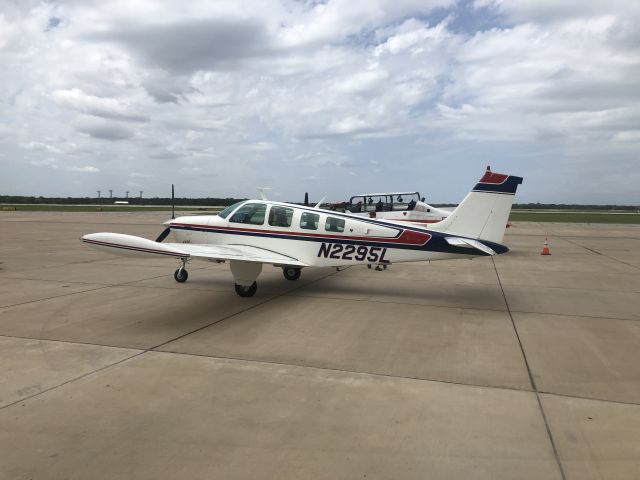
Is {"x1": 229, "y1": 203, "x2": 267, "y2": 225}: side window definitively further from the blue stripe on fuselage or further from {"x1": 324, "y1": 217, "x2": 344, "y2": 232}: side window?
{"x1": 324, "y1": 217, "x2": 344, "y2": 232}: side window

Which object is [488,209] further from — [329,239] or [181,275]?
[181,275]

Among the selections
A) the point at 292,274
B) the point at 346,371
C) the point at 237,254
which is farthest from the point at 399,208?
the point at 346,371

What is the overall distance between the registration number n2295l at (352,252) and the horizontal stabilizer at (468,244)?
143cm

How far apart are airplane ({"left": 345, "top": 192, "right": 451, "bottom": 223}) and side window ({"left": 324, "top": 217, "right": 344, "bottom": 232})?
1051 cm

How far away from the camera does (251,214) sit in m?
10.7

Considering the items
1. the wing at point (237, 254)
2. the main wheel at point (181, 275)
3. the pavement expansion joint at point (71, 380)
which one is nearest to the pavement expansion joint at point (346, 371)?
the pavement expansion joint at point (71, 380)

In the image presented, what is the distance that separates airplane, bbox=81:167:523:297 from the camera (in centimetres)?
984

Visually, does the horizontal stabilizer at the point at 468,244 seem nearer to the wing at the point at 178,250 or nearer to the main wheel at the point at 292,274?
the wing at the point at 178,250

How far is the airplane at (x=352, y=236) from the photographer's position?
984 cm

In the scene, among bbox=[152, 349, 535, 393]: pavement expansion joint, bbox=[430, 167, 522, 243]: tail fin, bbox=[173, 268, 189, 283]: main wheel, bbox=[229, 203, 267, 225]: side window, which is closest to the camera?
bbox=[152, 349, 535, 393]: pavement expansion joint

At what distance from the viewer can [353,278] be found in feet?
42.0

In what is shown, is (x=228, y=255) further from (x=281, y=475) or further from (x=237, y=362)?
(x=281, y=475)

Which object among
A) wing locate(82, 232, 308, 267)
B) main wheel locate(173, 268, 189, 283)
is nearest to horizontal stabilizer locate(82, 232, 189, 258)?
wing locate(82, 232, 308, 267)

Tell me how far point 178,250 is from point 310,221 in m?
3.24
